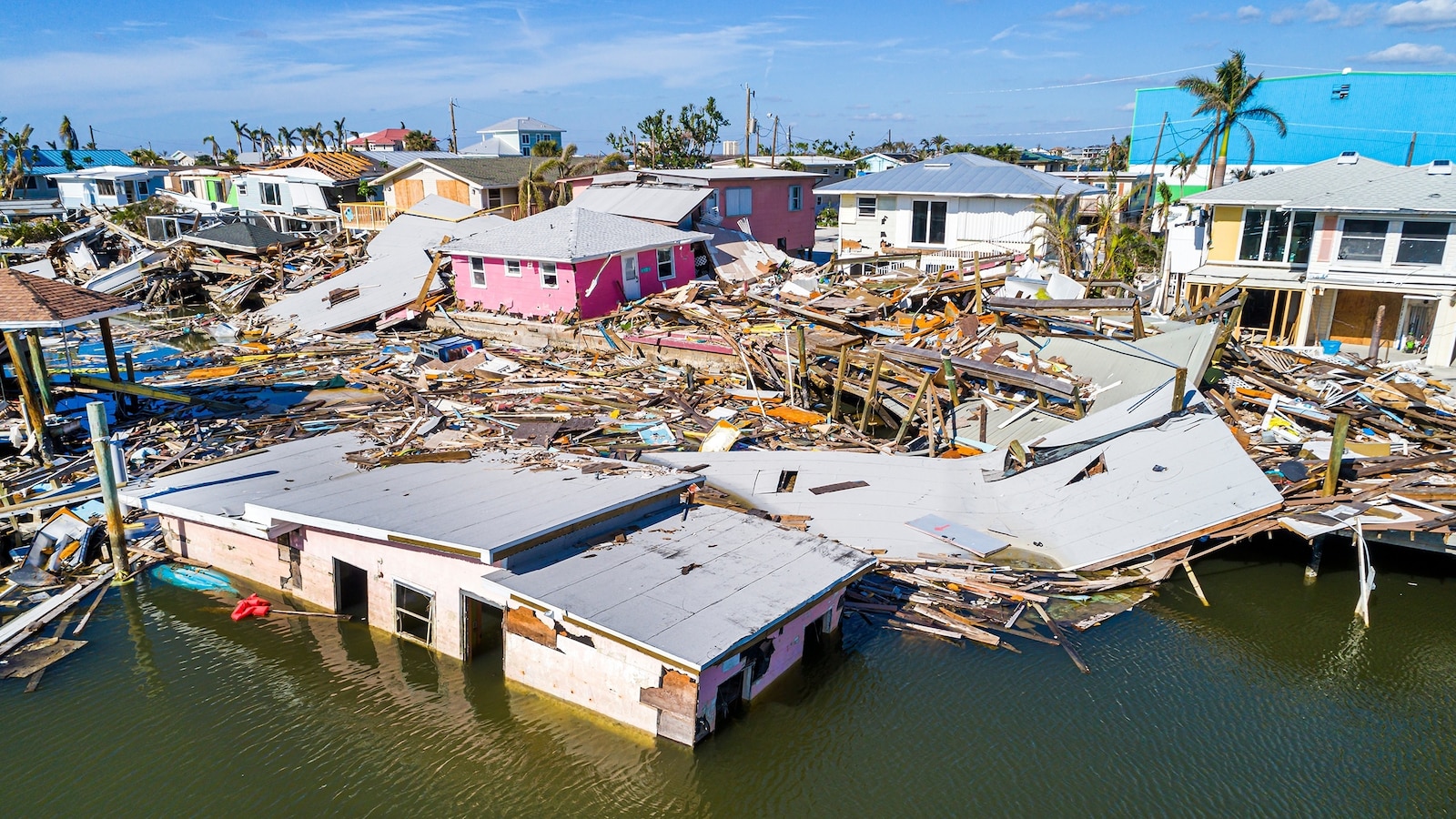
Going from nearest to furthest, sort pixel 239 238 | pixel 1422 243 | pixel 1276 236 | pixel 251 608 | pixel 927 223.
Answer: pixel 251 608
pixel 1422 243
pixel 1276 236
pixel 927 223
pixel 239 238

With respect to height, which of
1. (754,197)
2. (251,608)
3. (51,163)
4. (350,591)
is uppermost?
(51,163)

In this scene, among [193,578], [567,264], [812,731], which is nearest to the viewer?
[812,731]

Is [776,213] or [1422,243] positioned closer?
[1422,243]

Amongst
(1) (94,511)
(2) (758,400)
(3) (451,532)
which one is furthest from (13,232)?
(3) (451,532)

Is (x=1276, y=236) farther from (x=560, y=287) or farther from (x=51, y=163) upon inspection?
(x=51, y=163)

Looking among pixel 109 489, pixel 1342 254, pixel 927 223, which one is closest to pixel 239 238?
pixel 927 223

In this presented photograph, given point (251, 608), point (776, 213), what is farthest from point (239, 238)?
point (251, 608)

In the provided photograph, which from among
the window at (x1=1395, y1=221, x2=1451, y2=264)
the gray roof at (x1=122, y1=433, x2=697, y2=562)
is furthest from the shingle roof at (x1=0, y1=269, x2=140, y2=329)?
the window at (x1=1395, y1=221, x2=1451, y2=264)

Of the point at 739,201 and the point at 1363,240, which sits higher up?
the point at 739,201
